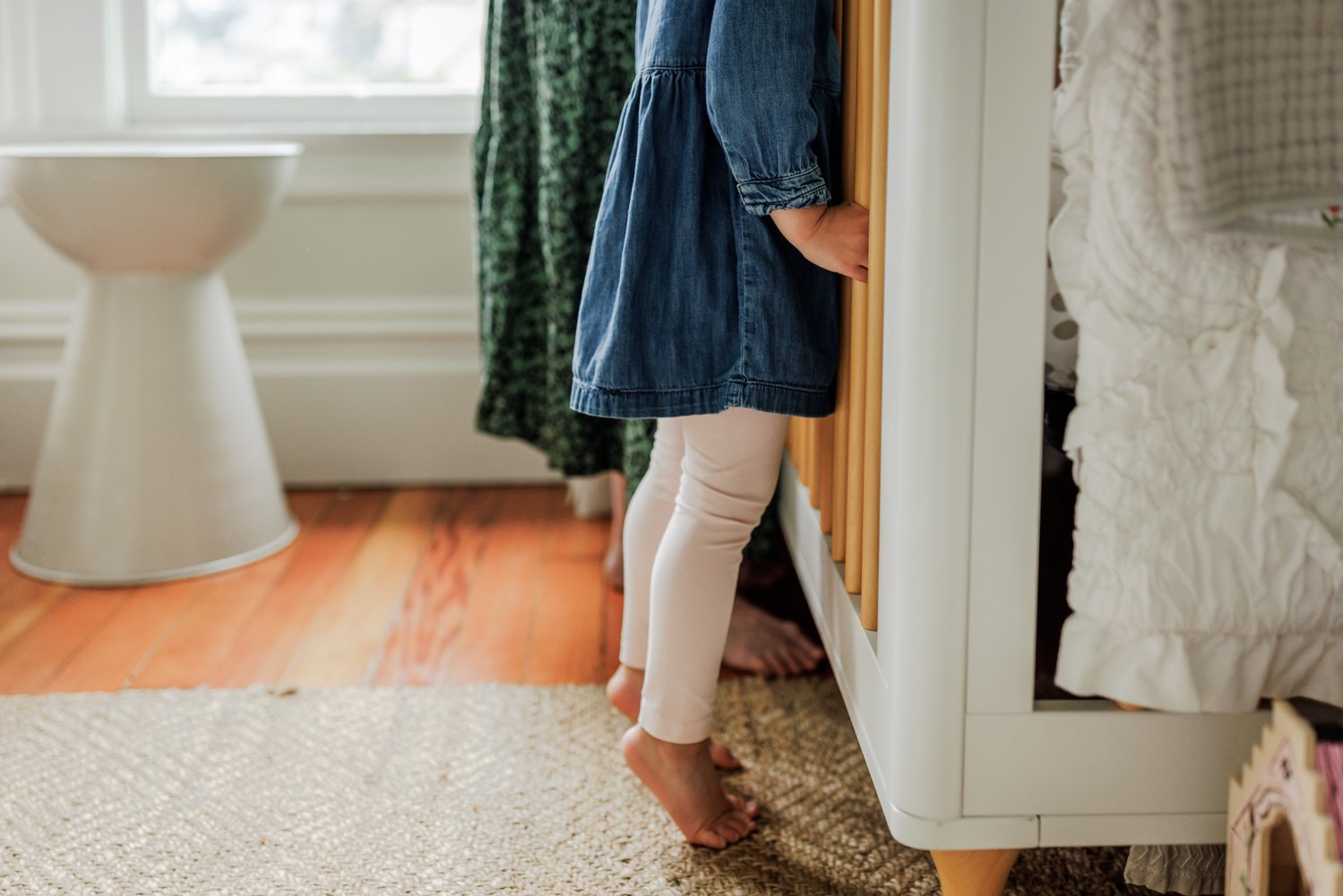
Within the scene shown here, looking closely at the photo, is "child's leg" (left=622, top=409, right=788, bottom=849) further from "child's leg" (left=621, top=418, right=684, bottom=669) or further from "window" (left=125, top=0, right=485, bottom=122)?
"window" (left=125, top=0, right=485, bottom=122)

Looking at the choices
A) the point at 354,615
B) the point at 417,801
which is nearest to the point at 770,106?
the point at 417,801

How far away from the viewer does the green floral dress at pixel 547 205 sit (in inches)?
53.7

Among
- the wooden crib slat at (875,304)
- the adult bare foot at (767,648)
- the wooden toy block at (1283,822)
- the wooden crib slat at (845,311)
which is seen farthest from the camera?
the adult bare foot at (767,648)

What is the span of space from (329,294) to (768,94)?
1281 millimetres

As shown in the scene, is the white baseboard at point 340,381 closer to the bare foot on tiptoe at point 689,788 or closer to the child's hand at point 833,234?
the bare foot on tiptoe at point 689,788

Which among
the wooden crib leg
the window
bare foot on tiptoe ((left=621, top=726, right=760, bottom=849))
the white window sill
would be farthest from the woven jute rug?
the window

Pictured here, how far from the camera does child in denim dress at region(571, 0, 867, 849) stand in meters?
0.82

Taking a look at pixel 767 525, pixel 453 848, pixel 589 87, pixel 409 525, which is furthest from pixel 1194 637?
pixel 409 525

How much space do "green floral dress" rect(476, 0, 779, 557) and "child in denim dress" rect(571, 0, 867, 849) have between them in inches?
13.9

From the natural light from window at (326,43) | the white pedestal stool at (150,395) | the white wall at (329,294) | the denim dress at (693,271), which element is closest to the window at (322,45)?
the natural light from window at (326,43)

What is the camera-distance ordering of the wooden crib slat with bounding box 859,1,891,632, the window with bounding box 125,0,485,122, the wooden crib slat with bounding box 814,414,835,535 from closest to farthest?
the wooden crib slat with bounding box 859,1,891,632, the wooden crib slat with bounding box 814,414,835,535, the window with bounding box 125,0,485,122

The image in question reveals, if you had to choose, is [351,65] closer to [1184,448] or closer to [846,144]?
[846,144]

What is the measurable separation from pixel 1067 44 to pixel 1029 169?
2.9 inches

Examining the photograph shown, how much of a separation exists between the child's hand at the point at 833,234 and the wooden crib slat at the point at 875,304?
20 millimetres
